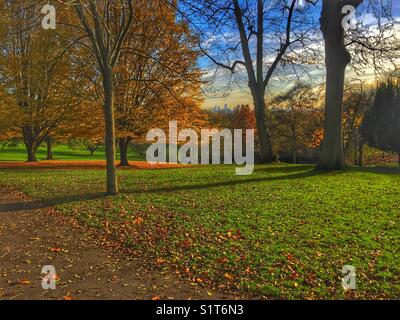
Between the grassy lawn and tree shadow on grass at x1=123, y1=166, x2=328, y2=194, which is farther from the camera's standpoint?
tree shadow on grass at x1=123, y1=166, x2=328, y2=194

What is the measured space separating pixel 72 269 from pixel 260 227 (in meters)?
3.65

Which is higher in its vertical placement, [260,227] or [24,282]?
[260,227]

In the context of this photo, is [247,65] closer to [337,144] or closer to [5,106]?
[337,144]

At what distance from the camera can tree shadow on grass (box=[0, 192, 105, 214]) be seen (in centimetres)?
905

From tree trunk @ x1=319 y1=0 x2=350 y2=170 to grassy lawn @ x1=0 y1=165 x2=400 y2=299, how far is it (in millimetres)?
1975

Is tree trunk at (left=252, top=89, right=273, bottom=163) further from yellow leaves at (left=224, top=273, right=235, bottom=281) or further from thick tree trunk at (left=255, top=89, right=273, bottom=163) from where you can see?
yellow leaves at (left=224, top=273, right=235, bottom=281)

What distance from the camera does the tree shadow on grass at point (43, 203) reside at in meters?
9.05

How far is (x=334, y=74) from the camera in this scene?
46.6 feet

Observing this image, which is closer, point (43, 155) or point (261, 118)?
point (261, 118)

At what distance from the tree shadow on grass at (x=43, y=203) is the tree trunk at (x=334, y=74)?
9.41 m

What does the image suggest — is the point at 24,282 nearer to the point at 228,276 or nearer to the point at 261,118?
the point at 228,276

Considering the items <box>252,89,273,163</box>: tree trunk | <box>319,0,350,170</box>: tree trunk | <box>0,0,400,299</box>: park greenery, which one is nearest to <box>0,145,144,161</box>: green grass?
<box>0,0,400,299</box>: park greenery

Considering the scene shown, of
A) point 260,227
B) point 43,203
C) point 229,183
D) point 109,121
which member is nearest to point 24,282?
point 260,227
